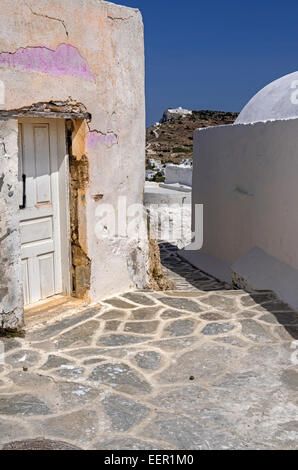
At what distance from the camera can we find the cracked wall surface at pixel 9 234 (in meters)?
4.62

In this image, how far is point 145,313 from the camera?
221 inches

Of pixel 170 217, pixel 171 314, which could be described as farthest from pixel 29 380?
pixel 170 217

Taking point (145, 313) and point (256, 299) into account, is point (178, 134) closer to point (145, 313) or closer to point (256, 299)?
point (256, 299)

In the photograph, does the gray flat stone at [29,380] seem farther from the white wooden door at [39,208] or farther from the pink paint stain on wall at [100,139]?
the pink paint stain on wall at [100,139]

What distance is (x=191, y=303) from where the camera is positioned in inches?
235

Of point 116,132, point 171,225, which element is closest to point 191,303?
point 116,132

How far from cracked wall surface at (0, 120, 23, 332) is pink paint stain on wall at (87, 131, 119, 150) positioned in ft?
3.46

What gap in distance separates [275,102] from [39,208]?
5.33 metres

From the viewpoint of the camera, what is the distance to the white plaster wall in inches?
262

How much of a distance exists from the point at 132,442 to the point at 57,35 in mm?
3875

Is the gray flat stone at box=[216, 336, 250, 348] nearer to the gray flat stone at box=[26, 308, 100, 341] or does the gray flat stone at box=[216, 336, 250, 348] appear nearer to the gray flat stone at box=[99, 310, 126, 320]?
the gray flat stone at box=[99, 310, 126, 320]

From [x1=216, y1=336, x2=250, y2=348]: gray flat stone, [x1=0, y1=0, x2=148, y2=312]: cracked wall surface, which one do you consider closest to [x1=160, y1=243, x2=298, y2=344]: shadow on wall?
[x1=216, y1=336, x2=250, y2=348]: gray flat stone

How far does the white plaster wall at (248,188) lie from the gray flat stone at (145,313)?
196cm

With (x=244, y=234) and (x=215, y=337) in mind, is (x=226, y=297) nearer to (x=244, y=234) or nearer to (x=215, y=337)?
(x=215, y=337)
